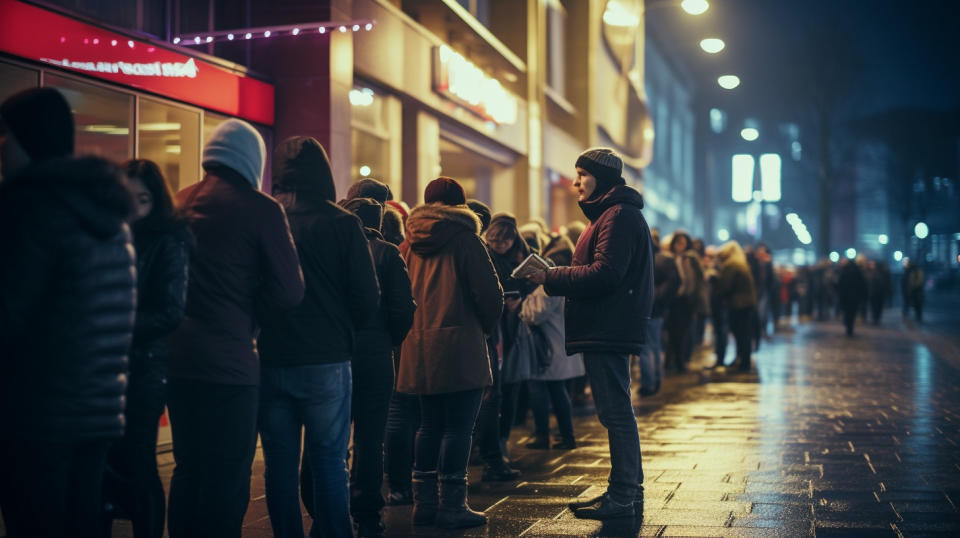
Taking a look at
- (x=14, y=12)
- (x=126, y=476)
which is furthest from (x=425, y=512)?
(x=14, y=12)

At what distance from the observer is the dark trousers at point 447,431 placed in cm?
598

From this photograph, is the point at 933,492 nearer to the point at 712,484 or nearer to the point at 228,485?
the point at 712,484

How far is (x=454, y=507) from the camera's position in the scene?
5934mm

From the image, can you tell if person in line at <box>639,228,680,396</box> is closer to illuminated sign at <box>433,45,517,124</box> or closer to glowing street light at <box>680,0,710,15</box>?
illuminated sign at <box>433,45,517,124</box>

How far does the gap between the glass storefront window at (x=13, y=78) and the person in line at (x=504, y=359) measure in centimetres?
338

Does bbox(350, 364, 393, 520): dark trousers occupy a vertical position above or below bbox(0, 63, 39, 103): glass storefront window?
below

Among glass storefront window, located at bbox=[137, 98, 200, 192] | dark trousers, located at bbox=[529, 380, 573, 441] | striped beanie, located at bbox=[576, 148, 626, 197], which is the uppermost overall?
glass storefront window, located at bbox=[137, 98, 200, 192]

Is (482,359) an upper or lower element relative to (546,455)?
upper

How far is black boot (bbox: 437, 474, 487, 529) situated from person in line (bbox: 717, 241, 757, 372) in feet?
34.1

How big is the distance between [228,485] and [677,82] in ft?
197

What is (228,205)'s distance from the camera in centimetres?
423

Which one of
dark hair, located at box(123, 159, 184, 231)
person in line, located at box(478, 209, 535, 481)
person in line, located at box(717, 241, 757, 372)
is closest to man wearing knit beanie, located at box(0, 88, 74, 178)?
dark hair, located at box(123, 159, 184, 231)

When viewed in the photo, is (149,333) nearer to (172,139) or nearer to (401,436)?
(401,436)

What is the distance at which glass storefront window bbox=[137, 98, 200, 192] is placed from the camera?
952 centimetres
